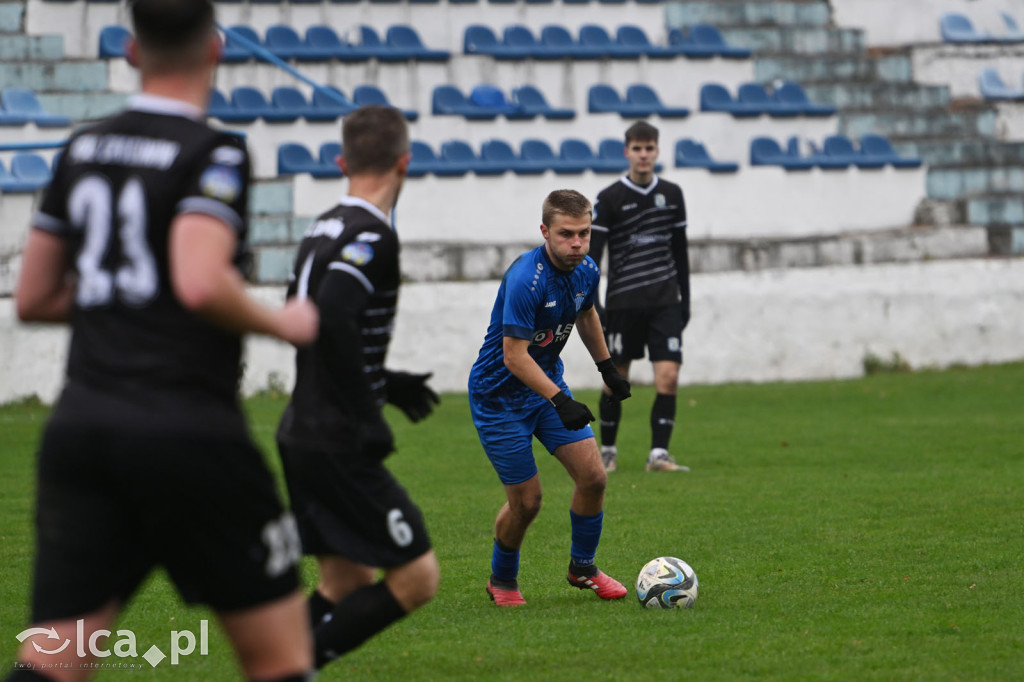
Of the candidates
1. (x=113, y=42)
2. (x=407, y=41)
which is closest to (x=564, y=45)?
(x=407, y=41)

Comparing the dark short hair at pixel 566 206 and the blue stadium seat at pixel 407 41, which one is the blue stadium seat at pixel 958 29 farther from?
the dark short hair at pixel 566 206

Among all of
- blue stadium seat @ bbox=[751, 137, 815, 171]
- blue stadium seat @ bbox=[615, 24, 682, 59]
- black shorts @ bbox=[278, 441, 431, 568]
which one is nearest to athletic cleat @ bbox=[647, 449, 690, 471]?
black shorts @ bbox=[278, 441, 431, 568]

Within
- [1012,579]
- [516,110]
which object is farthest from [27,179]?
[1012,579]

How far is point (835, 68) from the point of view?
21.9 m

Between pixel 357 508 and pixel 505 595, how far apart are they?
221cm

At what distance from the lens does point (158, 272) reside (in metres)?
2.73

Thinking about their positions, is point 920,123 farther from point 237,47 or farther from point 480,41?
point 237,47

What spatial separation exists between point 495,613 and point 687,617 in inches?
32.5

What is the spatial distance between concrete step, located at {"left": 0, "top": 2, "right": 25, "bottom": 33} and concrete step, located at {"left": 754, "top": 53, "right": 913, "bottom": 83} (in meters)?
11.5

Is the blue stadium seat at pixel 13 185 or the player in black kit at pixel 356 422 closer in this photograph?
the player in black kit at pixel 356 422

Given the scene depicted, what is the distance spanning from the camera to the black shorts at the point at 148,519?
2672mm

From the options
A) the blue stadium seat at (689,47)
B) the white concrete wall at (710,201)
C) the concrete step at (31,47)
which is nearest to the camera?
the white concrete wall at (710,201)

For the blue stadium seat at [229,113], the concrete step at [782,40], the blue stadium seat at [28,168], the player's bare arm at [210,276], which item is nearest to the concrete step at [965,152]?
the concrete step at [782,40]

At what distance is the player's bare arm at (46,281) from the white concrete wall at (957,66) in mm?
21146
